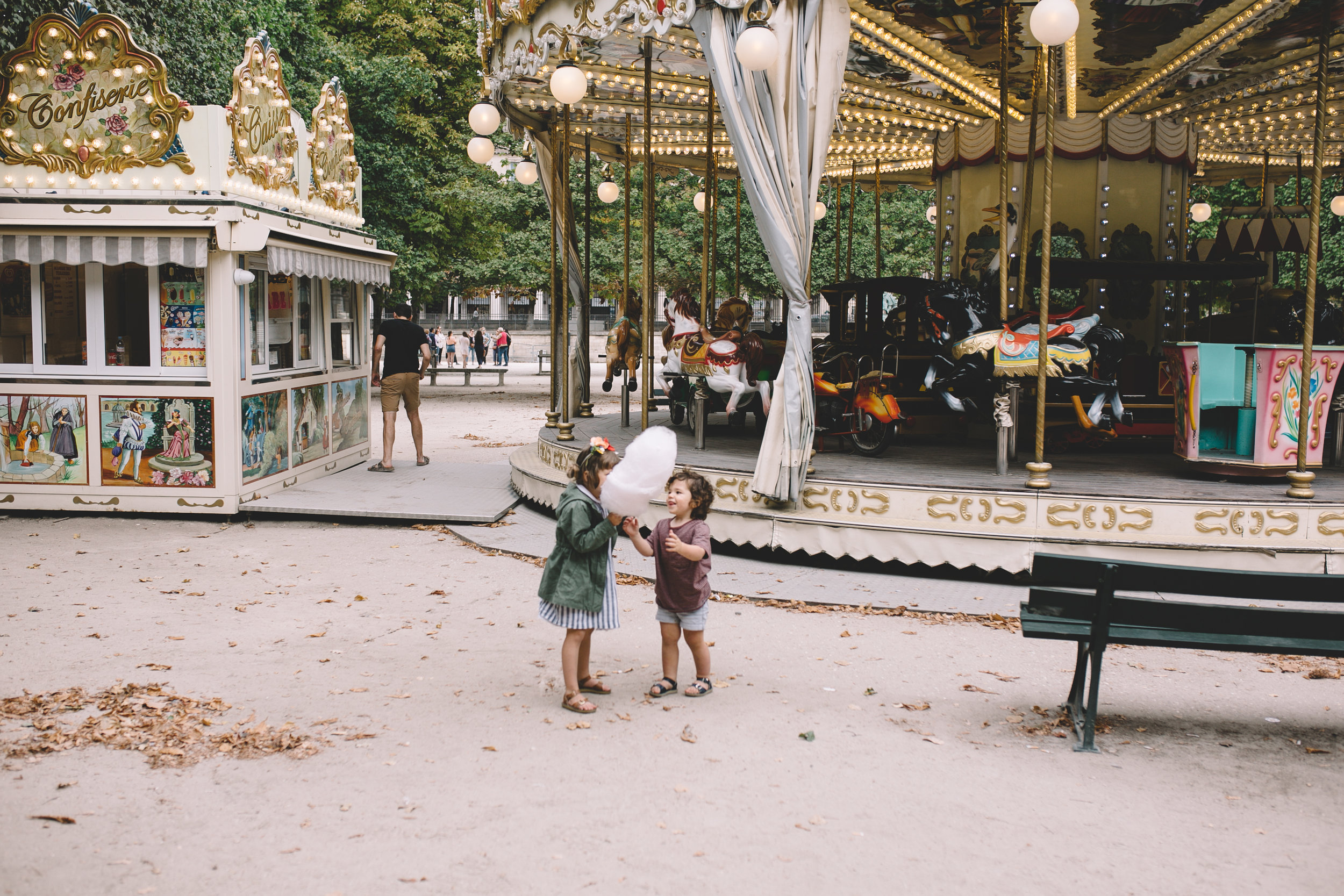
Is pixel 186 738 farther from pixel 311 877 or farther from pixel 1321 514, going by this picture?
pixel 1321 514

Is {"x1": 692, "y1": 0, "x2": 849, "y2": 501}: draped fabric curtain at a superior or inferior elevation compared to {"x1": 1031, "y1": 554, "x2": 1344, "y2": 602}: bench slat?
superior

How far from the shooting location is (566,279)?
12.5m

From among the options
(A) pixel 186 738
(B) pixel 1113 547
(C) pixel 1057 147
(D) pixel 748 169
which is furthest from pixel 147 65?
(C) pixel 1057 147

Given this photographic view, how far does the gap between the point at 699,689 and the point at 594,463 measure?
133cm

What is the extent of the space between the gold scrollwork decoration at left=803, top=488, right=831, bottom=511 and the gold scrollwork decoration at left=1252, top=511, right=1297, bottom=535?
3.09 m

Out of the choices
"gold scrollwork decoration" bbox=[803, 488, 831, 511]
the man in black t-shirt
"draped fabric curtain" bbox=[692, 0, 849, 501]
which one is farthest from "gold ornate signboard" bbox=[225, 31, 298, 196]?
"gold scrollwork decoration" bbox=[803, 488, 831, 511]

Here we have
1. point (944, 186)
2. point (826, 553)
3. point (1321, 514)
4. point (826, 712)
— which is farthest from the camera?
point (944, 186)

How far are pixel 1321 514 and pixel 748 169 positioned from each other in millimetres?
4877

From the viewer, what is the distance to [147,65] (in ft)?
33.6

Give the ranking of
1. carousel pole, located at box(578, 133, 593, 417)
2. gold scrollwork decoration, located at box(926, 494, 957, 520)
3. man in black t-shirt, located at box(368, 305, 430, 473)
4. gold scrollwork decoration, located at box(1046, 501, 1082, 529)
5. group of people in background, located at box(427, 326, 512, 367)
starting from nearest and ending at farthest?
gold scrollwork decoration, located at box(1046, 501, 1082, 529) < gold scrollwork decoration, located at box(926, 494, 957, 520) < man in black t-shirt, located at box(368, 305, 430, 473) < carousel pole, located at box(578, 133, 593, 417) < group of people in background, located at box(427, 326, 512, 367)

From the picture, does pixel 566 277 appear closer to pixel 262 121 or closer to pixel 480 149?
pixel 480 149

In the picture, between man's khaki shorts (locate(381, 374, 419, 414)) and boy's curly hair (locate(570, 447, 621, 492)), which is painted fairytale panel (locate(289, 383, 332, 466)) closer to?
man's khaki shorts (locate(381, 374, 419, 414))

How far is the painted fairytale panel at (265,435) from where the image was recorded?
34.8ft

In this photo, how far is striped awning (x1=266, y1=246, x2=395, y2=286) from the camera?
34.4ft
